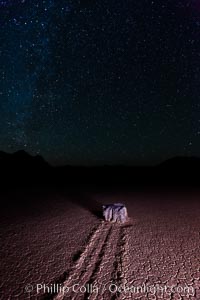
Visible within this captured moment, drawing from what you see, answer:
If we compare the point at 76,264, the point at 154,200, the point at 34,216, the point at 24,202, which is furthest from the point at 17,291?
the point at 154,200

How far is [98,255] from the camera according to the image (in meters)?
6.41

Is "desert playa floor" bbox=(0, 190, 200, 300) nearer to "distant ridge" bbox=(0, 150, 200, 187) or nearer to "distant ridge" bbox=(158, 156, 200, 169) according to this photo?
"distant ridge" bbox=(0, 150, 200, 187)

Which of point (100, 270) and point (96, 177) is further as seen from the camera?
point (96, 177)

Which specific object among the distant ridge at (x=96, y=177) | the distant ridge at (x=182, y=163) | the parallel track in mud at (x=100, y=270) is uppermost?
the distant ridge at (x=182, y=163)

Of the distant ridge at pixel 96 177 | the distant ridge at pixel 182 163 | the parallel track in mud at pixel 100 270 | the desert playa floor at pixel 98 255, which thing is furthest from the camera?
the distant ridge at pixel 182 163

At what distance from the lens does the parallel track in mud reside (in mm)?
4724

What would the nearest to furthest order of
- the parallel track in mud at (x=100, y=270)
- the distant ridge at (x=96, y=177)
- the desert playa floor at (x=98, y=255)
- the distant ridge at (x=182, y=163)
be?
1. the parallel track in mud at (x=100, y=270)
2. the desert playa floor at (x=98, y=255)
3. the distant ridge at (x=96, y=177)
4. the distant ridge at (x=182, y=163)

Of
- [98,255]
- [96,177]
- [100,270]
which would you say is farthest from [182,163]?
[100,270]

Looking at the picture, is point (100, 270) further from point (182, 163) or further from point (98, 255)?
point (182, 163)

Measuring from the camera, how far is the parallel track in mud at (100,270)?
472 centimetres

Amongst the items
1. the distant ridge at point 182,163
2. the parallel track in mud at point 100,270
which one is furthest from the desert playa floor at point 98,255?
the distant ridge at point 182,163

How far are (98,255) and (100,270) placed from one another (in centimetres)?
83

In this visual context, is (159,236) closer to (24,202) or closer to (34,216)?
(34,216)

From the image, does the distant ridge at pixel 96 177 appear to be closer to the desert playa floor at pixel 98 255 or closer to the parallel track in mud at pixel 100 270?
the desert playa floor at pixel 98 255
